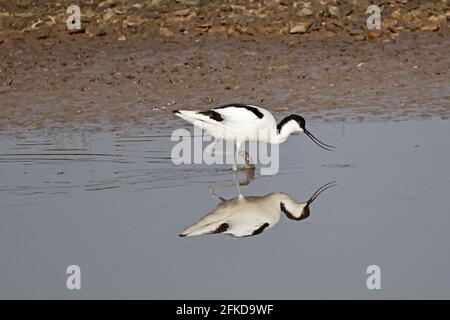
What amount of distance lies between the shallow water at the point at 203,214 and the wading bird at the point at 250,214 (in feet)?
0.26

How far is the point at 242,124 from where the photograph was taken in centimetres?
964

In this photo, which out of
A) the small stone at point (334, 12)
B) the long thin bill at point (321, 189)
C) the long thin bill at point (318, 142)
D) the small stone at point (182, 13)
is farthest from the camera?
the small stone at point (182, 13)

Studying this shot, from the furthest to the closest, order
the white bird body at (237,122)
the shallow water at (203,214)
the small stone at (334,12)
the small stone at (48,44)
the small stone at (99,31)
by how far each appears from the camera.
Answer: the small stone at (334,12) < the small stone at (99,31) < the small stone at (48,44) < the white bird body at (237,122) < the shallow water at (203,214)

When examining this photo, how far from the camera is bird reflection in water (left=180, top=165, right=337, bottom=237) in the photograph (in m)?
7.61

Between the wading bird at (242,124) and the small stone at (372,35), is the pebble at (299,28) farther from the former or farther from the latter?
the wading bird at (242,124)

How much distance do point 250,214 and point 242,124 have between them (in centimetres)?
171

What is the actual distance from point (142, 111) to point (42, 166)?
7.54 feet

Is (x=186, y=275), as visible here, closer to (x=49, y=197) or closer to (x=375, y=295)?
(x=375, y=295)

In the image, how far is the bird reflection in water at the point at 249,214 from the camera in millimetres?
7609

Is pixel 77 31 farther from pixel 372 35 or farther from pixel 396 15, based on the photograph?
pixel 396 15

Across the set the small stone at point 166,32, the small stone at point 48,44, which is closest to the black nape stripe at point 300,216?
the small stone at point 166,32

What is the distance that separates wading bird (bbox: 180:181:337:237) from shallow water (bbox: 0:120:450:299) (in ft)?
0.26

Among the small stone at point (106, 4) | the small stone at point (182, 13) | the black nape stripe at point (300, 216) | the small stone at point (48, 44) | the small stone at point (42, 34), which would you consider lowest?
the black nape stripe at point (300, 216)

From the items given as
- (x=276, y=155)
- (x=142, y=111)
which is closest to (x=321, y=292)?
(x=276, y=155)
